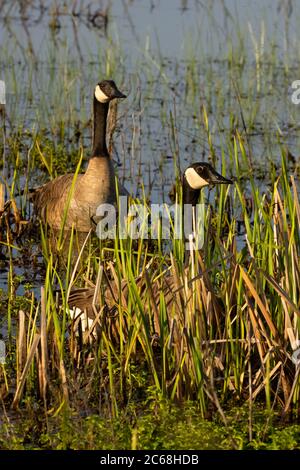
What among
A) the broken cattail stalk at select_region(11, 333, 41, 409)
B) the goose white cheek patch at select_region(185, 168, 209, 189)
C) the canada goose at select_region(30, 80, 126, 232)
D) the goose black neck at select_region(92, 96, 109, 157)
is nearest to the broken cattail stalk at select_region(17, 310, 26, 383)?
the broken cattail stalk at select_region(11, 333, 41, 409)

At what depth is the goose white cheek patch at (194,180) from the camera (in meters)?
6.95

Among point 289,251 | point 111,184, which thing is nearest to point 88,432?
point 289,251

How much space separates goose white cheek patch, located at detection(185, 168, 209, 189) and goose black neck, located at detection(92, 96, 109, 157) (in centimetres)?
252

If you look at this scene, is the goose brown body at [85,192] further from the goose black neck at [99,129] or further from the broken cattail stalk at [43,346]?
the broken cattail stalk at [43,346]

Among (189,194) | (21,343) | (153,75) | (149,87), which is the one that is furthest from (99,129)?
(21,343)

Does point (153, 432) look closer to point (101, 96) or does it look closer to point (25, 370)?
point (25, 370)

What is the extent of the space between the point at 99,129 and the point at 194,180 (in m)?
2.76

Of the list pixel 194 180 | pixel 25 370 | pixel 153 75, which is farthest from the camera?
pixel 153 75

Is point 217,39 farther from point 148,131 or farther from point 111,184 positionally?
point 111,184

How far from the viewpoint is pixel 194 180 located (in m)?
6.98

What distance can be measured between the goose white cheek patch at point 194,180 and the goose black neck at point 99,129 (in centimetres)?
252

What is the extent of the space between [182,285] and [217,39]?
9.33 metres

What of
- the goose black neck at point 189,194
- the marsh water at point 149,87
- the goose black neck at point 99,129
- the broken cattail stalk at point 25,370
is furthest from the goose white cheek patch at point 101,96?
the broken cattail stalk at point 25,370

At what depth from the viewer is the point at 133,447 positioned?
4.35 meters
